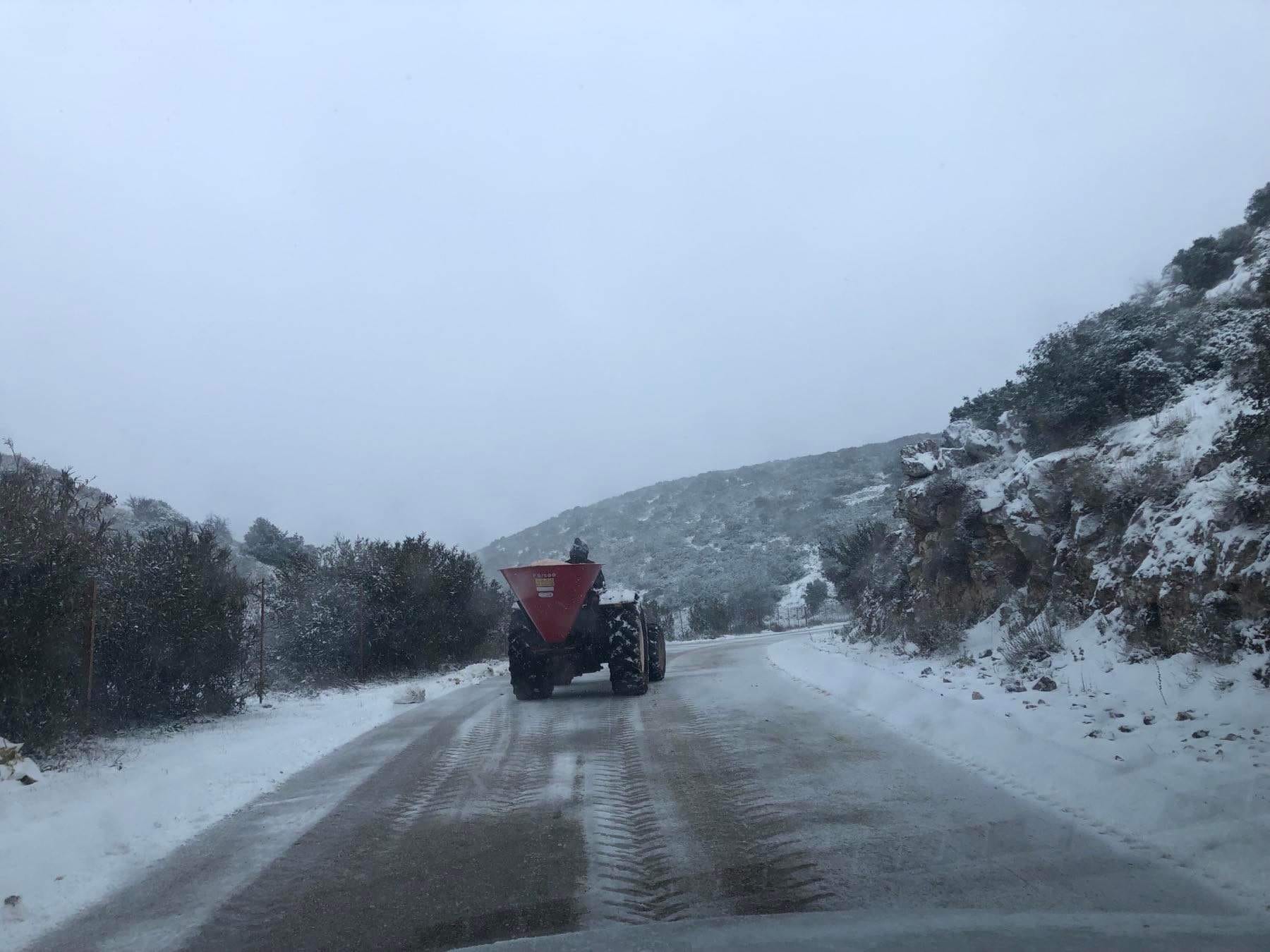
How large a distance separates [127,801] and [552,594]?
26.2ft

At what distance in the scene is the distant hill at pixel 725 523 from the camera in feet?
183

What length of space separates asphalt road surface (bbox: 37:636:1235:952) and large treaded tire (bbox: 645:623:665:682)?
7.06 m

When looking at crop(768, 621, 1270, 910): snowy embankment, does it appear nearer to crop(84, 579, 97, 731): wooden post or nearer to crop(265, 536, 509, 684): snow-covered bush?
crop(84, 579, 97, 731): wooden post

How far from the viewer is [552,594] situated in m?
15.1

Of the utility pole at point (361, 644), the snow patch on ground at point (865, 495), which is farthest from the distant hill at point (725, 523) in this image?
the utility pole at point (361, 644)

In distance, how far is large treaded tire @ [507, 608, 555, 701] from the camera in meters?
15.1

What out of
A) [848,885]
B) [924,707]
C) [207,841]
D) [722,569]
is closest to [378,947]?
[848,885]

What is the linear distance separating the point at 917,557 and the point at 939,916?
1438 centimetres

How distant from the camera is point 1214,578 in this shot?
A: 8.79m

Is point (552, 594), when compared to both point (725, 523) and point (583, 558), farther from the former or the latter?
point (725, 523)

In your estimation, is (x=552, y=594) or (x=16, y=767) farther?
(x=552, y=594)

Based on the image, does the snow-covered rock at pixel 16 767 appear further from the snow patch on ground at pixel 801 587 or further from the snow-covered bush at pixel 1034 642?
the snow patch on ground at pixel 801 587

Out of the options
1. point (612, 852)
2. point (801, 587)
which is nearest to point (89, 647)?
point (612, 852)

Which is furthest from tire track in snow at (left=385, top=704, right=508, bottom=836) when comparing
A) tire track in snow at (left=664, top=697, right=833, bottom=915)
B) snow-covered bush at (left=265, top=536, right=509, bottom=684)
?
snow-covered bush at (left=265, top=536, right=509, bottom=684)
